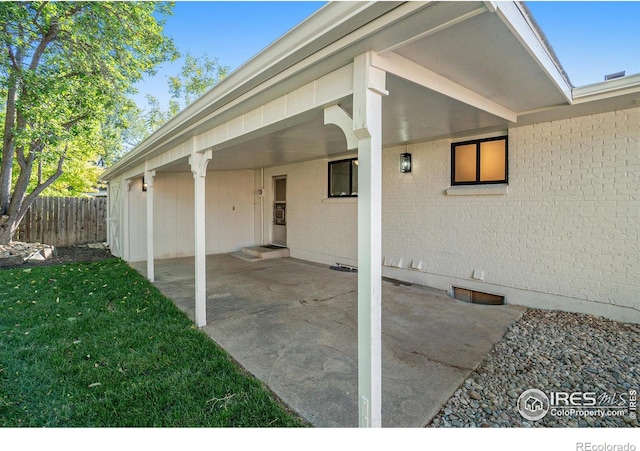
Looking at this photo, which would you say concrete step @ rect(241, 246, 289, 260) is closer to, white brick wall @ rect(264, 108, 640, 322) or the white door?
the white door

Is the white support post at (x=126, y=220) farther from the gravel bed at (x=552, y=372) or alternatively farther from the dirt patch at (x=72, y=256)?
the gravel bed at (x=552, y=372)

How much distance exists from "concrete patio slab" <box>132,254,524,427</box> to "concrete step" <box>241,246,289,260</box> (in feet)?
7.85

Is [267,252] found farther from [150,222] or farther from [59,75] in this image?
[59,75]

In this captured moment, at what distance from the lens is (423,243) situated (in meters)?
5.74

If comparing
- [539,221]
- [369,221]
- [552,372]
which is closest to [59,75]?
[369,221]

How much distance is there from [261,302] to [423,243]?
3.04m

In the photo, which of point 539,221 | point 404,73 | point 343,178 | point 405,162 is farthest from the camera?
point 343,178

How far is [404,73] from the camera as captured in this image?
2.26 metres

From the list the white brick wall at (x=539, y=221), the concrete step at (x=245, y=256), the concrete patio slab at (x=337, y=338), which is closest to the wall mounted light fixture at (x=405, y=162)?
the white brick wall at (x=539, y=221)

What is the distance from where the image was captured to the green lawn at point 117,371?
7.33 feet

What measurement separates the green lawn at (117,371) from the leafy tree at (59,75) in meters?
5.57

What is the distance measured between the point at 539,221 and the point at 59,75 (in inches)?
444

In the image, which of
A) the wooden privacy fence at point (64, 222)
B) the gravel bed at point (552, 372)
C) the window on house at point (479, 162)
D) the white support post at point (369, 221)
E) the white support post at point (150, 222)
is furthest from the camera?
the wooden privacy fence at point (64, 222)

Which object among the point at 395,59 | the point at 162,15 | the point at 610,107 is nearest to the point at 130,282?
the point at 395,59
